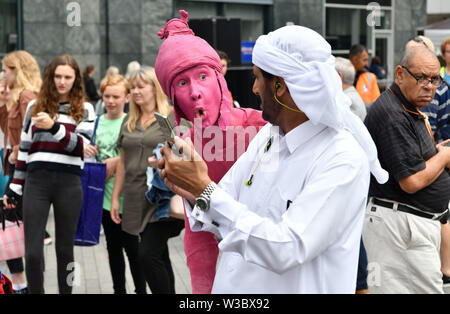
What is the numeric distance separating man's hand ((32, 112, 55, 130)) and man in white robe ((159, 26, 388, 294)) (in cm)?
332

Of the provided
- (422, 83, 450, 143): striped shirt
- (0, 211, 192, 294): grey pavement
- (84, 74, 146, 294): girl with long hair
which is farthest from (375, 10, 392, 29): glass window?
(422, 83, 450, 143): striped shirt

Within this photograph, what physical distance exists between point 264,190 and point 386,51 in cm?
2169

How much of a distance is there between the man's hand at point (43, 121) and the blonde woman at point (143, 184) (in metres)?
0.65

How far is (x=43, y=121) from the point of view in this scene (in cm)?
571

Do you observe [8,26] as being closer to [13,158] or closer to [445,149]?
[13,158]

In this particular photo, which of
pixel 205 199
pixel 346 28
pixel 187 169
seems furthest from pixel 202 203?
pixel 346 28

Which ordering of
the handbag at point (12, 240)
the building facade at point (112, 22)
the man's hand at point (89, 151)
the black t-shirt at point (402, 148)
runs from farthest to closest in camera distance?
the building facade at point (112, 22) < the man's hand at point (89, 151) < the handbag at point (12, 240) < the black t-shirt at point (402, 148)

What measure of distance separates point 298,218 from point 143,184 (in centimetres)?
381

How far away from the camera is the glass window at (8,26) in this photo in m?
16.0

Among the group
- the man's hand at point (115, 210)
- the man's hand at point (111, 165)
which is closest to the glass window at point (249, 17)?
the man's hand at point (111, 165)

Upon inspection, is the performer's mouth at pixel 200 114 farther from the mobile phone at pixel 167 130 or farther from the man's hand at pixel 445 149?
the man's hand at pixel 445 149

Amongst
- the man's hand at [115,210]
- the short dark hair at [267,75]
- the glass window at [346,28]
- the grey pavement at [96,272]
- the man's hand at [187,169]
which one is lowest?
the grey pavement at [96,272]

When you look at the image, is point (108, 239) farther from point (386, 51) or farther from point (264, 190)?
point (386, 51)

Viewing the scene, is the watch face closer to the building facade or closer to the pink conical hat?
the pink conical hat
